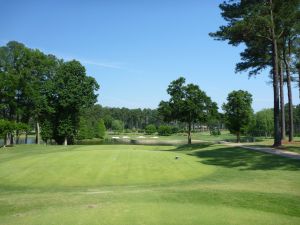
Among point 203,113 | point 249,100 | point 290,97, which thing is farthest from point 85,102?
point 290,97

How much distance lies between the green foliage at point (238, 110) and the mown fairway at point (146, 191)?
27819 mm

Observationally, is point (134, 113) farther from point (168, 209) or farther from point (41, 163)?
point (168, 209)

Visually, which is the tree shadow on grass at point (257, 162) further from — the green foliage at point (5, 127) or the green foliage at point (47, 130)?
the green foliage at point (47, 130)

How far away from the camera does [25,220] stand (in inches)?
379

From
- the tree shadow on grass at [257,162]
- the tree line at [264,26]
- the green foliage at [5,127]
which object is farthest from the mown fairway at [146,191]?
the green foliage at [5,127]

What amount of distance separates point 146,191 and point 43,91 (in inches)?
1815

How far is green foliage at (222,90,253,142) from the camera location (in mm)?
52281

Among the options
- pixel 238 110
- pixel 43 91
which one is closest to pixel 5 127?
pixel 43 91

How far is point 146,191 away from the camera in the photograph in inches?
547

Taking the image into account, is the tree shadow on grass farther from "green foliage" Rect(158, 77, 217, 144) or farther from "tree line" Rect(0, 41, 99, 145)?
"tree line" Rect(0, 41, 99, 145)

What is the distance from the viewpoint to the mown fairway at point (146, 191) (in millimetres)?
9853

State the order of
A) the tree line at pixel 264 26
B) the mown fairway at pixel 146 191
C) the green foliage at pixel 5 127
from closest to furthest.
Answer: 1. the mown fairway at pixel 146 191
2. the tree line at pixel 264 26
3. the green foliage at pixel 5 127

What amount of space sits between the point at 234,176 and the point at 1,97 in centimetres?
4613

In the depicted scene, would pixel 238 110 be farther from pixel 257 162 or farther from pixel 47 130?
pixel 47 130
